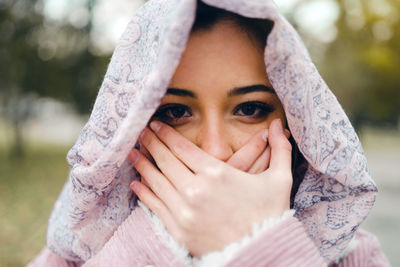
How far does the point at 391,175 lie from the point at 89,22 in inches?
462

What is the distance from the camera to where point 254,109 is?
134 cm

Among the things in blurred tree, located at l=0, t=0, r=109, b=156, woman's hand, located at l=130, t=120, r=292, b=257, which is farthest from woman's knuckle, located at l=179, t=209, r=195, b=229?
blurred tree, located at l=0, t=0, r=109, b=156

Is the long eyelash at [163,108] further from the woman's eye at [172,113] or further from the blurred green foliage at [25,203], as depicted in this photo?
the blurred green foliage at [25,203]

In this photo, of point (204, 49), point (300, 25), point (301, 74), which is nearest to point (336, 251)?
point (301, 74)

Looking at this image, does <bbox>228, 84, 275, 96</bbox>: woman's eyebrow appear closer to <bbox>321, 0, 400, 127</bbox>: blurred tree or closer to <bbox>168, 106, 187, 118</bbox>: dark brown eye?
<bbox>168, 106, 187, 118</bbox>: dark brown eye

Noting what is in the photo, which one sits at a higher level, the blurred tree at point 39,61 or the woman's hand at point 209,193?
the woman's hand at point 209,193

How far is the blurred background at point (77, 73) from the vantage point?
6.55 meters

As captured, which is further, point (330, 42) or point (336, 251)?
point (330, 42)

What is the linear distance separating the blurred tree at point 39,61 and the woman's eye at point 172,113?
1107cm

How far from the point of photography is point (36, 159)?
1405 cm

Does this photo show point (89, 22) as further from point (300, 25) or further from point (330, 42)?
point (330, 42)

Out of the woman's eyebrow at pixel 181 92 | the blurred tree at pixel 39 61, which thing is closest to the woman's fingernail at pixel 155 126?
the woman's eyebrow at pixel 181 92

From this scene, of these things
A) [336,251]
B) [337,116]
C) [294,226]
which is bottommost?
[336,251]

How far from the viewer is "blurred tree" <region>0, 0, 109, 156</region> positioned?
1148 centimetres
